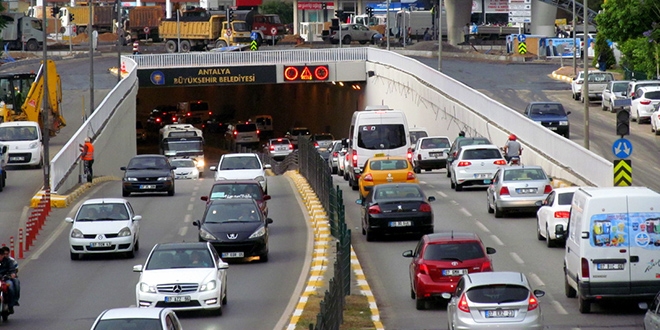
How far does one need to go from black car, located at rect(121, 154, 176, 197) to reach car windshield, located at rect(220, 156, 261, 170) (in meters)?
2.02

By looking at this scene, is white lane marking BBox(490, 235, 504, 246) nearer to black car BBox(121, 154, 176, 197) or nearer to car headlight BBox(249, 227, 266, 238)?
car headlight BBox(249, 227, 266, 238)

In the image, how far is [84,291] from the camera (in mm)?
23344

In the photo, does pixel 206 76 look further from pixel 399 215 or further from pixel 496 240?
pixel 496 240

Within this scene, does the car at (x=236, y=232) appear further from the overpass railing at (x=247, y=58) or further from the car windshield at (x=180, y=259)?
the overpass railing at (x=247, y=58)

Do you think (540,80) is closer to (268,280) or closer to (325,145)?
(325,145)

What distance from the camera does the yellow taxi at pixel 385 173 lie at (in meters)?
35.2

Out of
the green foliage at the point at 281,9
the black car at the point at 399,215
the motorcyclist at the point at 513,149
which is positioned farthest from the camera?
the green foliage at the point at 281,9

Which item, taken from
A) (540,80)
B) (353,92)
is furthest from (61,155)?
(353,92)

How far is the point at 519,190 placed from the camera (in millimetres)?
31516

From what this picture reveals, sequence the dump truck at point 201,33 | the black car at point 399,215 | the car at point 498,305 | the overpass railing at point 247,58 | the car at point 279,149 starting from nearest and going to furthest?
the car at point 498,305 < the black car at point 399,215 < the car at point 279,149 < the overpass railing at point 247,58 < the dump truck at point 201,33

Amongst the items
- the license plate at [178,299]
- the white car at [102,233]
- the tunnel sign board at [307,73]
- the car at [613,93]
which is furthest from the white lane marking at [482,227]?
the tunnel sign board at [307,73]

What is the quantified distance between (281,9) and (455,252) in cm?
14452

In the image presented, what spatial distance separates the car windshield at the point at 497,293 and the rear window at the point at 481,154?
72.0 ft

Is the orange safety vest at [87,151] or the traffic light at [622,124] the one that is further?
the orange safety vest at [87,151]
